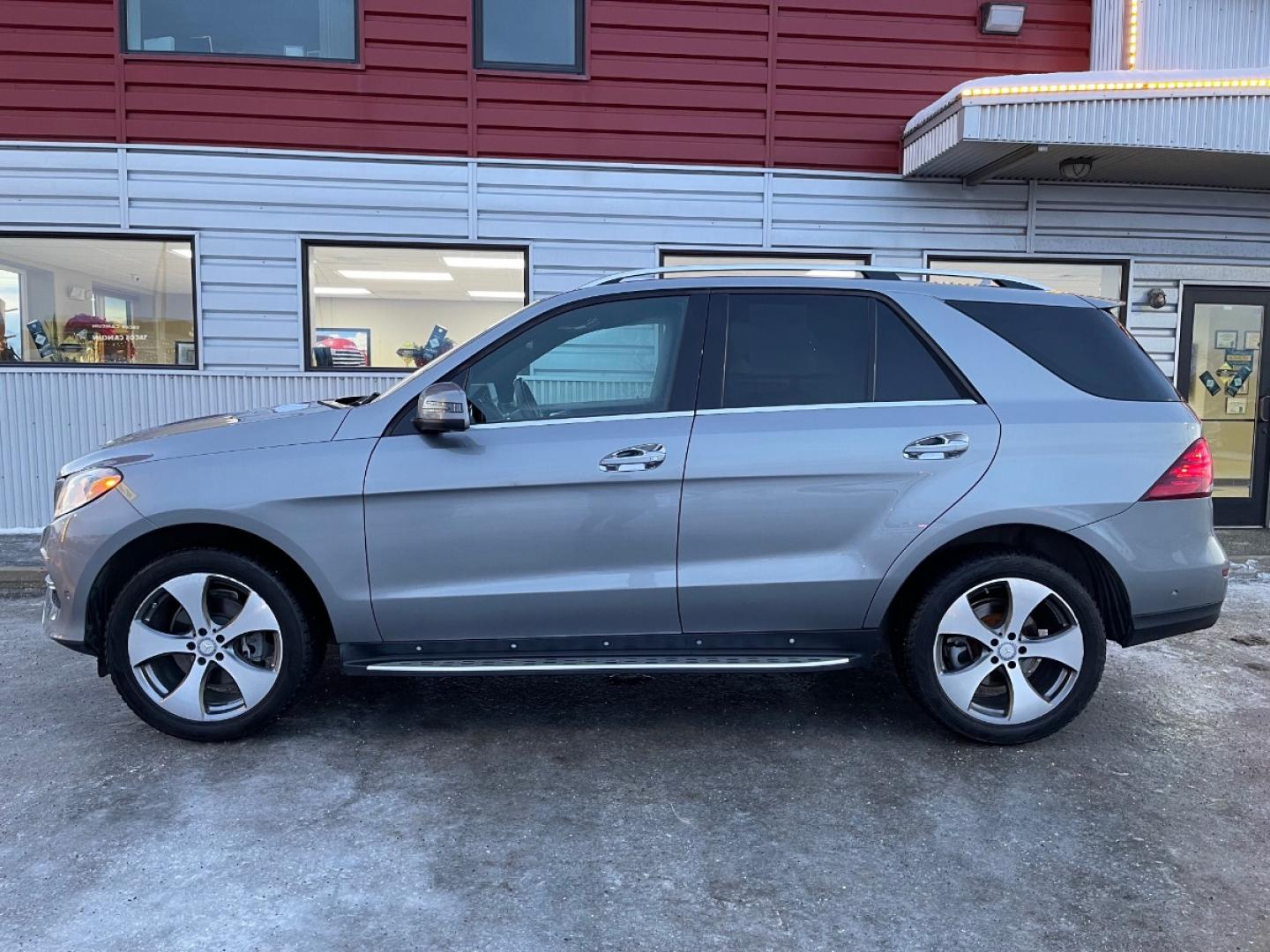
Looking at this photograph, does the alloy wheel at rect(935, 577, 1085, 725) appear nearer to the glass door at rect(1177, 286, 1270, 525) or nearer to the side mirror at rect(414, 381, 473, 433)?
the side mirror at rect(414, 381, 473, 433)

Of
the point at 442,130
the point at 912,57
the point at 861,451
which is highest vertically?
the point at 912,57

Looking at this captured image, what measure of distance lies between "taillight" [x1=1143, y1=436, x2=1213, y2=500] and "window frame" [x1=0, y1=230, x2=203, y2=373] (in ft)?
23.7

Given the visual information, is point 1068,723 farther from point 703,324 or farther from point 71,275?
point 71,275

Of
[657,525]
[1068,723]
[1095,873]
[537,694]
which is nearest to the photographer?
[1095,873]

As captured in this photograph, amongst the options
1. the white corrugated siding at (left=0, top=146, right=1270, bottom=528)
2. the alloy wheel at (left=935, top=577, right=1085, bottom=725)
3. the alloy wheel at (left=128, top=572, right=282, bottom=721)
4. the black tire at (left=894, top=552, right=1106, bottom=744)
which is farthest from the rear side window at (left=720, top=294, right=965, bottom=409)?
the white corrugated siding at (left=0, top=146, right=1270, bottom=528)

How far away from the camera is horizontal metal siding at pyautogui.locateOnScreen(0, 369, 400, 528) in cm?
794

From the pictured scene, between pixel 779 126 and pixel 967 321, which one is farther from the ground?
pixel 779 126

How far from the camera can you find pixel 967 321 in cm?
377

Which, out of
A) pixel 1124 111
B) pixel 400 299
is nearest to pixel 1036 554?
pixel 1124 111

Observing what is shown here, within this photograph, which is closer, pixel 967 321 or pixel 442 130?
pixel 967 321

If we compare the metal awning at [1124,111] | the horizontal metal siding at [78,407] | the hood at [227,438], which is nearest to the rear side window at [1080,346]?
the hood at [227,438]

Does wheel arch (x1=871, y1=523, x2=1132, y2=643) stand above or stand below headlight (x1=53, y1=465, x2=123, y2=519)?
below

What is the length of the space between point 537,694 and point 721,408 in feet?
5.33

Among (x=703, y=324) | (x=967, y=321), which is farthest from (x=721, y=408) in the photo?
(x=967, y=321)
